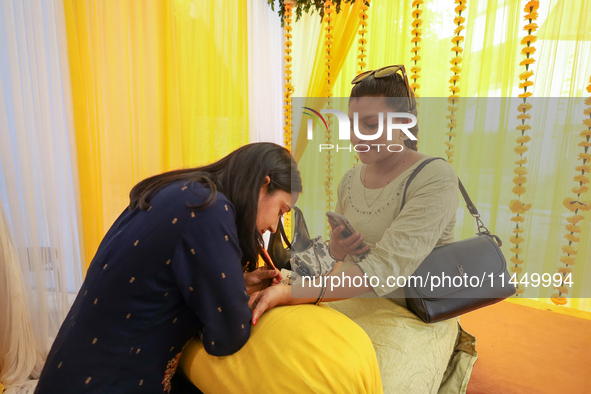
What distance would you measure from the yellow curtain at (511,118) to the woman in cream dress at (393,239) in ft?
1.20

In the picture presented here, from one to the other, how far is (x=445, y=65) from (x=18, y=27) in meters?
1.76

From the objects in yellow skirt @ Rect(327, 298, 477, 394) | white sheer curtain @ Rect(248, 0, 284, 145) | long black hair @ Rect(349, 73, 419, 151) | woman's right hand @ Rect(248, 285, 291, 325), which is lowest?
yellow skirt @ Rect(327, 298, 477, 394)

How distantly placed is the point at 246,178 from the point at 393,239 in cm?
40

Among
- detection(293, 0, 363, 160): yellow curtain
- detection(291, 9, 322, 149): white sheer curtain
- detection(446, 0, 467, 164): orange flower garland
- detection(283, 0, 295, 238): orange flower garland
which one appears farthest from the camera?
detection(291, 9, 322, 149): white sheer curtain

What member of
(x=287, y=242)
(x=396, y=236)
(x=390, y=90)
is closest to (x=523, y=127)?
(x=390, y=90)

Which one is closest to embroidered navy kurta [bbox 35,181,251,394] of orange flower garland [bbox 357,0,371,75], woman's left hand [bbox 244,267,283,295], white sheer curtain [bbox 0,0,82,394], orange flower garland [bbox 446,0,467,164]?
woman's left hand [bbox 244,267,283,295]

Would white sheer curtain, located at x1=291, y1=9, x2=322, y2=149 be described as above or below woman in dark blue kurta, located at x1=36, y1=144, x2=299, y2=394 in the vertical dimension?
above

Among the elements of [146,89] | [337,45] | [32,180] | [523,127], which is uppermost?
[337,45]

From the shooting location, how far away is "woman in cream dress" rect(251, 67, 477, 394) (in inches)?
30.8

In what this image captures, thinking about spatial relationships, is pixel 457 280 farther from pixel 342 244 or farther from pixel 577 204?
pixel 577 204

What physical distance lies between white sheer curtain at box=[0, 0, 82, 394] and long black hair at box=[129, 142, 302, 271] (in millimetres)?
812

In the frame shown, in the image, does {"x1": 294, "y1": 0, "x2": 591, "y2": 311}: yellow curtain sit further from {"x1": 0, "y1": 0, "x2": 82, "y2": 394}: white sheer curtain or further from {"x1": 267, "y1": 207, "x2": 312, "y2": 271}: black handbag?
{"x1": 0, "y1": 0, "x2": 82, "y2": 394}: white sheer curtain

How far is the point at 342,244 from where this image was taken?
954 millimetres

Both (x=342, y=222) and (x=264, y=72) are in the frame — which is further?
(x=264, y=72)
